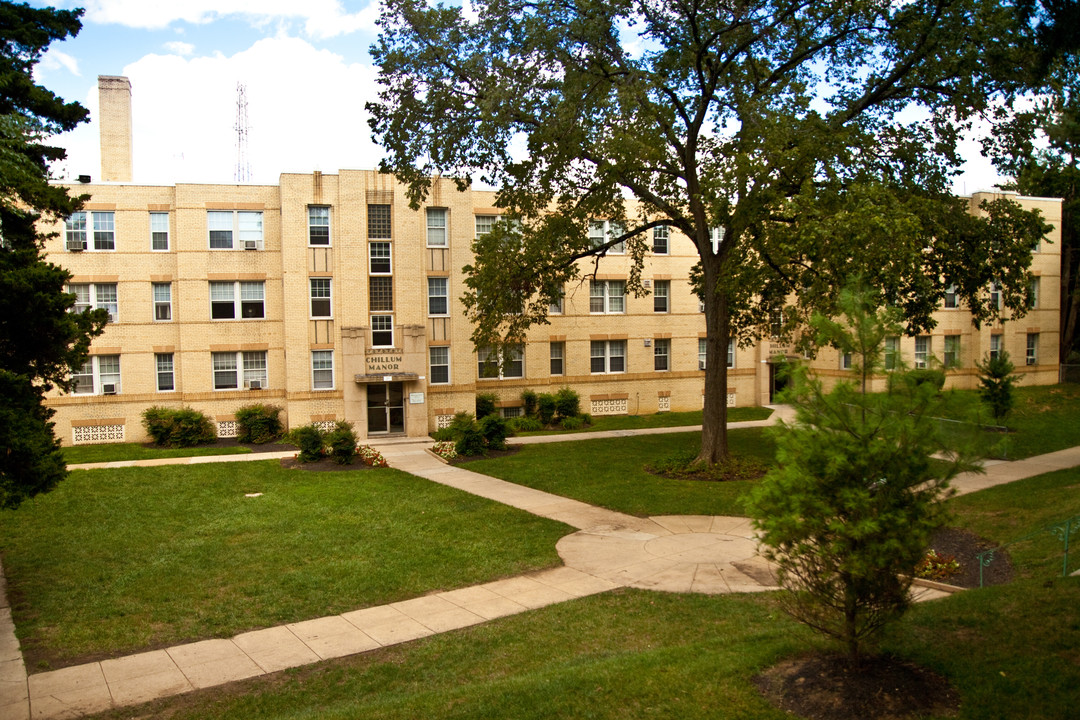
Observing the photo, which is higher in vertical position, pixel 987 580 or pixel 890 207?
pixel 890 207

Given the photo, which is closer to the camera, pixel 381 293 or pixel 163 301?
pixel 163 301

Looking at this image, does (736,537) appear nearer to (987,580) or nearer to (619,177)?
(987,580)

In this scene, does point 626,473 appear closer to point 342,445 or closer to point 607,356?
point 342,445

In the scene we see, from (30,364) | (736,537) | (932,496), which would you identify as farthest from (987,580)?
(30,364)

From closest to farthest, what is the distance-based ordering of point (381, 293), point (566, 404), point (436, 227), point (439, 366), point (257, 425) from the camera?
point (257, 425), point (381, 293), point (436, 227), point (439, 366), point (566, 404)

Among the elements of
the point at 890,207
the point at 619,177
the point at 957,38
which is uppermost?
the point at 957,38

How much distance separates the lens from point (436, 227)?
29312mm

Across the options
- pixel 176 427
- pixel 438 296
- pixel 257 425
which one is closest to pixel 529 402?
pixel 438 296

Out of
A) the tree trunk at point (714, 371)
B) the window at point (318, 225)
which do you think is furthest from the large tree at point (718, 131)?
the window at point (318, 225)

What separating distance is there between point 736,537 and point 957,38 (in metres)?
12.1

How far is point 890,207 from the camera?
15.5 meters

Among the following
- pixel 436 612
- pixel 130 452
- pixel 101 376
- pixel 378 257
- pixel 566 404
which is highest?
pixel 378 257

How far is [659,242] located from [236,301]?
1776cm

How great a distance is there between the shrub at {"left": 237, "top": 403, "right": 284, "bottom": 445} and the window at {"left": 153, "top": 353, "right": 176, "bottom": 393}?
10.1 ft
